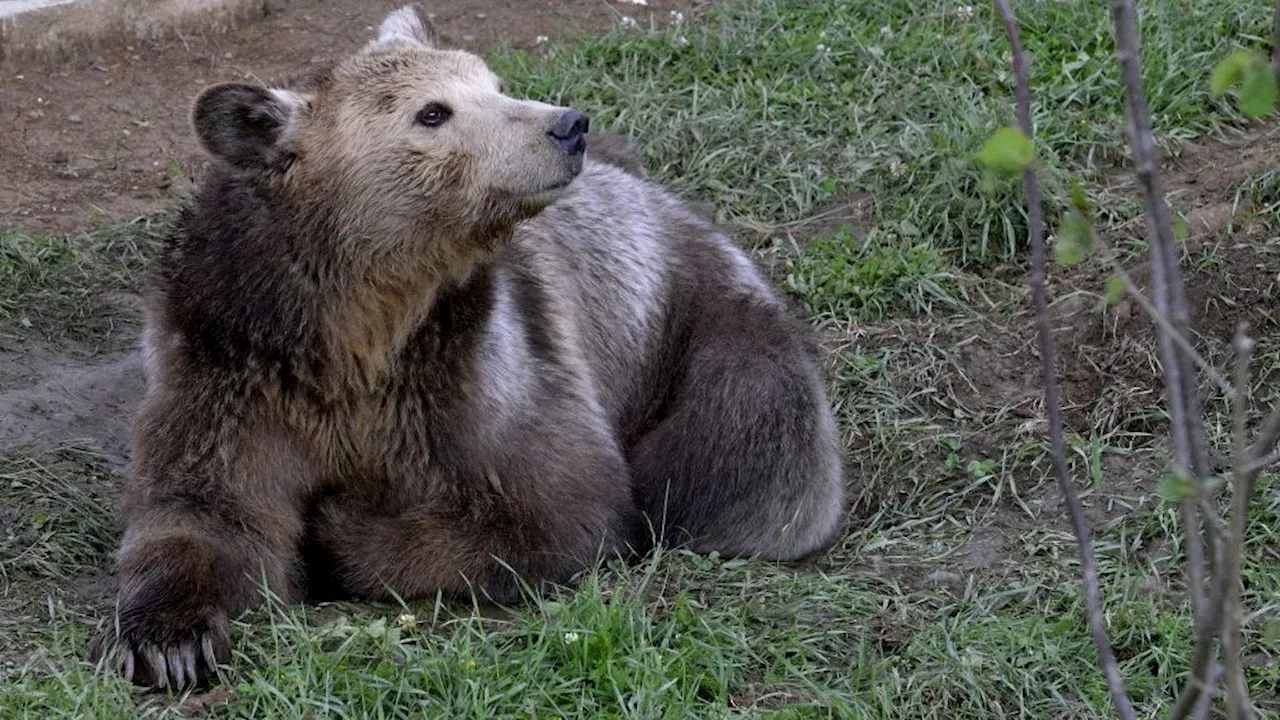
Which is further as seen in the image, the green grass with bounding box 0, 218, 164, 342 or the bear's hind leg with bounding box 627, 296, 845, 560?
the green grass with bounding box 0, 218, 164, 342

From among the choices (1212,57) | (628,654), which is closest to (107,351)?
(628,654)

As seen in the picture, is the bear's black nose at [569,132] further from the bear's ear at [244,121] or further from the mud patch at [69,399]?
the mud patch at [69,399]

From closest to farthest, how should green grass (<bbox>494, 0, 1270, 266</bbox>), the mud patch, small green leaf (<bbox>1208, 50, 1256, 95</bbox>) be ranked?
small green leaf (<bbox>1208, 50, 1256, 95</bbox>) < the mud patch < green grass (<bbox>494, 0, 1270, 266</bbox>)

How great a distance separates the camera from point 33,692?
183 inches

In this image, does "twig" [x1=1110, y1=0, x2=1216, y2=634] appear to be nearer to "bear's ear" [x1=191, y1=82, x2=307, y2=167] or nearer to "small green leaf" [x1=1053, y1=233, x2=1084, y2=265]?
"small green leaf" [x1=1053, y1=233, x2=1084, y2=265]

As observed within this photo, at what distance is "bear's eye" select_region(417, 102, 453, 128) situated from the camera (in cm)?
520

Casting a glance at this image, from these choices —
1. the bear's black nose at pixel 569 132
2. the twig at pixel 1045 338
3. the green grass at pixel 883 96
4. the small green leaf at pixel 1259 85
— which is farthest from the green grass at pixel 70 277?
the small green leaf at pixel 1259 85

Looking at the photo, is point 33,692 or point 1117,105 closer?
point 33,692

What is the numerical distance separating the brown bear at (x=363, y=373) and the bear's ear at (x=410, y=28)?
11 mm

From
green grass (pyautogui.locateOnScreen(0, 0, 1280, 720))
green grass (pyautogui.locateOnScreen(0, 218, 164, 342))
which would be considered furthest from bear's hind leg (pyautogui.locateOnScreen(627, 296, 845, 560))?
green grass (pyautogui.locateOnScreen(0, 218, 164, 342))

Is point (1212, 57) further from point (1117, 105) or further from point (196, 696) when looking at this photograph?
point (196, 696)

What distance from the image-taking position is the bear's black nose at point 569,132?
500 cm

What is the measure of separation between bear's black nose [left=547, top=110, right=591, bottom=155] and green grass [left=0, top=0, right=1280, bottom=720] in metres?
1.34

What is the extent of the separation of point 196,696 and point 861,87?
4.99 metres
